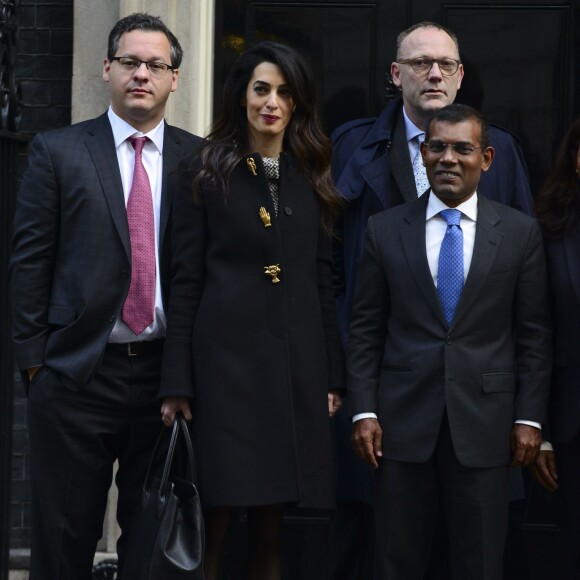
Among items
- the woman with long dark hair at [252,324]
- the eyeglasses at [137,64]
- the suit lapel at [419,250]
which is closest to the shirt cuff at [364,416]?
the woman with long dark hair at [252,324]

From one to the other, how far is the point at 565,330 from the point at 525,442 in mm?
436

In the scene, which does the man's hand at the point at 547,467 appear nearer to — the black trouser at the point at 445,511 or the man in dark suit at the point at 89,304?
the black trouser at the point at 445,511

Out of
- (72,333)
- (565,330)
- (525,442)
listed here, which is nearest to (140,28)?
(72,333)

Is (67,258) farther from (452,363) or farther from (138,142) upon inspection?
(452,363)

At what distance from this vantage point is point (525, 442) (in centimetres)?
458

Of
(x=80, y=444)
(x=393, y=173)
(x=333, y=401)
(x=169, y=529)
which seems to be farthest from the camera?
(x=393, y=173)

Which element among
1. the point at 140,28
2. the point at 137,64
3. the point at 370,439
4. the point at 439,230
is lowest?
the point at 370,439

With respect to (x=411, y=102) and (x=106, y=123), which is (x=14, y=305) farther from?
(x=411, y=102)

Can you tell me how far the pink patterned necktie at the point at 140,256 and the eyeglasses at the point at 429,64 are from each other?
1215 millimetres

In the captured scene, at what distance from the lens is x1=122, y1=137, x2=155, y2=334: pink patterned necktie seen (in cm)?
476

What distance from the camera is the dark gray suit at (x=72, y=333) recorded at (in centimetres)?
472

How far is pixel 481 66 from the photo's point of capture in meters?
6.31

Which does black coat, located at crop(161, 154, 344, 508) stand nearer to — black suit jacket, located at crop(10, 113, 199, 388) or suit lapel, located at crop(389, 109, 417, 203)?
black suit jacket, located at crop(10, 113, 199, 388)

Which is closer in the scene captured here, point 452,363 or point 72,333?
point 452,363
